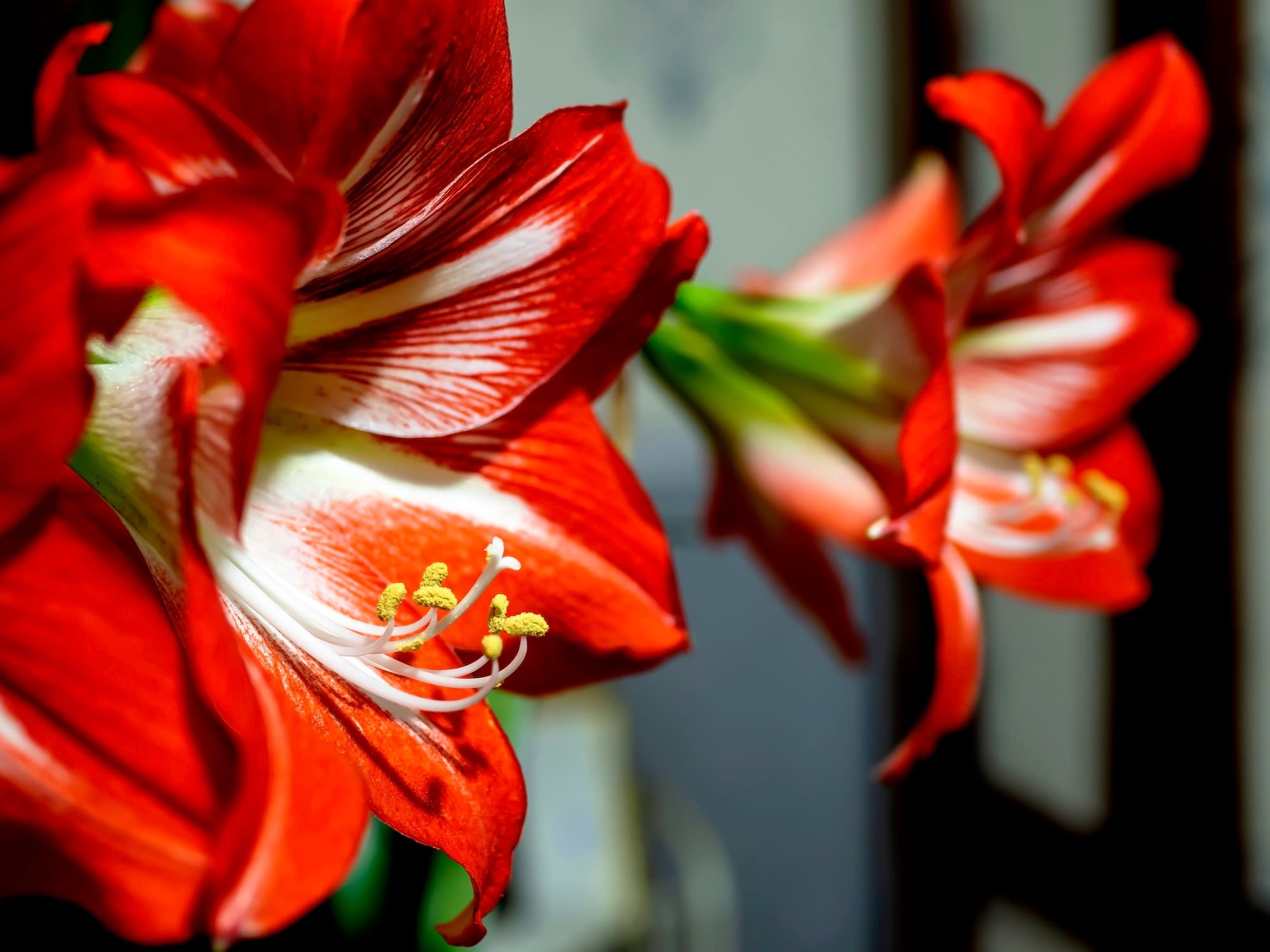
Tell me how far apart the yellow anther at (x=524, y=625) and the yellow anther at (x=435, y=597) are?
0.04 feet

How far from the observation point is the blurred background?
109 cm

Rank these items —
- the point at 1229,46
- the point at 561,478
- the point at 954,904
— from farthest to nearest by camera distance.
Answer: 1. the point at 954,904
2. the point at 1229,46
3. the point at 561,478

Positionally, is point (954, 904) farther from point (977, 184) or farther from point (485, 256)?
point (485, 256)

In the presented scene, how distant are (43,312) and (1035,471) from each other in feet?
1.08

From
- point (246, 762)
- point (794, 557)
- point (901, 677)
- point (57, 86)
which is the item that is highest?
point (57, 86)

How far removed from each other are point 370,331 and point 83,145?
95 millimetres

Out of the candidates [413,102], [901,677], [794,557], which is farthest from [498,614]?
[901,677]

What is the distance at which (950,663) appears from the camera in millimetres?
304

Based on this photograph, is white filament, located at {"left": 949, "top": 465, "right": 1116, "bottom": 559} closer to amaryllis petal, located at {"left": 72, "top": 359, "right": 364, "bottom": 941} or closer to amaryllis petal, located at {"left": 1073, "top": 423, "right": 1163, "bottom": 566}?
amaryllis petal, located at {"left": 1073, "top": 423, "right": 1163, "bottom": 566}

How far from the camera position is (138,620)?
174mm

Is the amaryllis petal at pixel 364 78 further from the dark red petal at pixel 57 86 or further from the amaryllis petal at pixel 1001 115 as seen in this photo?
the amaryllis petal at pixel 1001 115

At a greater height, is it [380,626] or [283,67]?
[283,67]

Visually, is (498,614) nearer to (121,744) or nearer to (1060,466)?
(121,744)

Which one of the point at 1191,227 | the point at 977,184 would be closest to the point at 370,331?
the point at 1191,227
